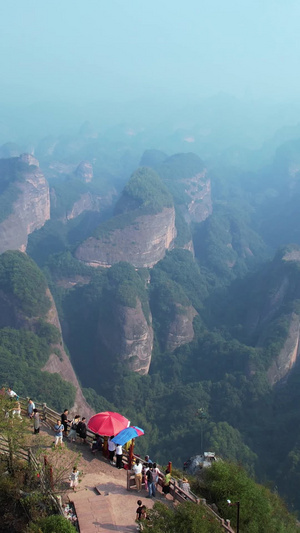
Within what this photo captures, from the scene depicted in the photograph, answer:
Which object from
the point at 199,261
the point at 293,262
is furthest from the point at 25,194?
the point at 293,262

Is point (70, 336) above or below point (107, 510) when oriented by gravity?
below

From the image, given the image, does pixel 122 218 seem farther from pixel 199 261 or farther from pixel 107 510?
pixel 107 510

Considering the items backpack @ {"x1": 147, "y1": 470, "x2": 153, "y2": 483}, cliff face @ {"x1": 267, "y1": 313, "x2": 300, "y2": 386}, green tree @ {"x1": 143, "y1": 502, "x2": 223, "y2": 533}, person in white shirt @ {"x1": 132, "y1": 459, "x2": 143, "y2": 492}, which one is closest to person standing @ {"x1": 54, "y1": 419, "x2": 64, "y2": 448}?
person in white shirt @ {"x1": 132, "y1": 459, "x2": 143, "y2": 492}

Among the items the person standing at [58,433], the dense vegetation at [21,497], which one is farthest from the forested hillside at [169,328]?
the dense vegetation at [21,497]

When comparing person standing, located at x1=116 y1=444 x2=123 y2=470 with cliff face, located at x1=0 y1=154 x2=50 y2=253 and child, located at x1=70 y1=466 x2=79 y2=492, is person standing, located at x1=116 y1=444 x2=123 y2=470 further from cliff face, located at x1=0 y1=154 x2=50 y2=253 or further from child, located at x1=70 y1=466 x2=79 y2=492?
cliff face, located at x1=0 y1=154 x2=50 y2=253

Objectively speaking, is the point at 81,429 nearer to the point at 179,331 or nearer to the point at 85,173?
the point at 179,331

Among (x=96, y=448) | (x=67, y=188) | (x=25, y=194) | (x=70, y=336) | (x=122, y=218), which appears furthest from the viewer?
(x=67, y=188)

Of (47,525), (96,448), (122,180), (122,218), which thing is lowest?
(122,180)
